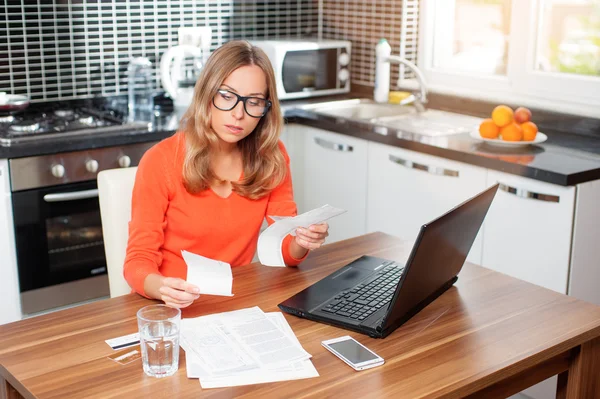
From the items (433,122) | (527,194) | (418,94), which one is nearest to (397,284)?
(527,194)

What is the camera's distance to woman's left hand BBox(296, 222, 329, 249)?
6.35 ft

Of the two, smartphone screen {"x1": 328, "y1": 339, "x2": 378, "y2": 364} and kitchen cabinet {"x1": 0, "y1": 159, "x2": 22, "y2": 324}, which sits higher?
smartphone screen {"x1": 328, "y1": 339, "x2": 378, "y2": 364}

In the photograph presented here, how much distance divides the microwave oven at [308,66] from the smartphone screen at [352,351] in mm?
2306

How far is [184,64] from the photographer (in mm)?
4000

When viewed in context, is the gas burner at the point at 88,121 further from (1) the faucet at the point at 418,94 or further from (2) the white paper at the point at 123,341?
(2) the white paper at the point at 123,341

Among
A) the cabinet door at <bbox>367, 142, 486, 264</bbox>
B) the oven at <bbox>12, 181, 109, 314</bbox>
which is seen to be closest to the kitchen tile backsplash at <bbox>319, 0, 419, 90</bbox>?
the cabinet door at <bbox>367, 142, 486, 264</bbox>

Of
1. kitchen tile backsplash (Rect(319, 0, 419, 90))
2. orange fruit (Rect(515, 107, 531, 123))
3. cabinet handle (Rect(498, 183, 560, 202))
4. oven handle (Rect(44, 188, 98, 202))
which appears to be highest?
kitchen tile backsplash (Rect(319, 0, 419, 90))

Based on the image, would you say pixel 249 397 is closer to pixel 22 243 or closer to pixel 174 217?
pixel 174 217

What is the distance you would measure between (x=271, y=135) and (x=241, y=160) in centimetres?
10

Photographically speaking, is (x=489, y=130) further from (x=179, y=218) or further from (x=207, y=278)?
(x=207, y=278)

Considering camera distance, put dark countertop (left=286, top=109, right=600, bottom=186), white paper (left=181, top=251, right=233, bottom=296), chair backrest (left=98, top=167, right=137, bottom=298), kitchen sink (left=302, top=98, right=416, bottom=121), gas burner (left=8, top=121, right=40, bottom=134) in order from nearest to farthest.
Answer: white paper (left=181, top=251, right=233, bottom=296) < chair backrest (left=98, top=167, right=137, bottom=298) < dark countertop (left=286, top=109, right=600, bottom=186) < gas burner (left=8, top=121, right=40, bottom=134) < kitchen sink (left=302, top=98, right=416, bottom=121)

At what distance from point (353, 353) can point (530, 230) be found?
4.54 feet

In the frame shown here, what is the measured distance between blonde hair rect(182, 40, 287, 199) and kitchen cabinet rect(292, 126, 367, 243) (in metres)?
1.24

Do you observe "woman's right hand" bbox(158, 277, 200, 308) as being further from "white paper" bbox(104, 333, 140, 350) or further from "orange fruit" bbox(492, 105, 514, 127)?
"orange fruit" bbox(492, 105, 514, 127)
